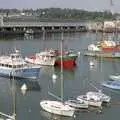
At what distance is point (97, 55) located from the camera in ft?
165

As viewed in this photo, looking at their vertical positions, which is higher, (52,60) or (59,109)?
(59,109)

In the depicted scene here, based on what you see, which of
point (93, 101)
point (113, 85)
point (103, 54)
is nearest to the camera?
point (93, 101)

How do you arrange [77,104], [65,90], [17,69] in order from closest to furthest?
[77,104] < [65,90] < [17,69]

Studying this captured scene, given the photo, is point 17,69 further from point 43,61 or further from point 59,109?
point 59,109

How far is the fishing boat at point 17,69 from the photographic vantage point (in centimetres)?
3422

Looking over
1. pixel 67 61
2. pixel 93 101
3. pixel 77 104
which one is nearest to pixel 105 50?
pixel 67 61

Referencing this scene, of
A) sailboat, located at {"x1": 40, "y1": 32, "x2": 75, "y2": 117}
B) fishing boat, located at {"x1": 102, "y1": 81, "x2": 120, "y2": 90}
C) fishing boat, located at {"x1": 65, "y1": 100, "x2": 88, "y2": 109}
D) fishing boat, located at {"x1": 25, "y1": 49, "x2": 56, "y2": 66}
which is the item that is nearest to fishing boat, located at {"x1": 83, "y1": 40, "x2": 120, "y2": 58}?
fishing boat, located at {"x1": 25, "y1": 49, "x2": 56, "y2": 66}

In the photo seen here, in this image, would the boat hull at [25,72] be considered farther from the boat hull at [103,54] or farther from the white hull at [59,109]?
the boat hull at [103,54]

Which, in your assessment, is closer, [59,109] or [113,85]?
[59,109]

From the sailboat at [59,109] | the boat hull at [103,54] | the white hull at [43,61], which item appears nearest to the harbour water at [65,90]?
the sailboat at [59,109]

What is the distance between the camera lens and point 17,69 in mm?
34094

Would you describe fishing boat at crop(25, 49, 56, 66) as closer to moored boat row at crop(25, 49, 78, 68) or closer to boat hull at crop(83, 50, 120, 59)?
moored boat row at crop(25, 49, 78, 68)

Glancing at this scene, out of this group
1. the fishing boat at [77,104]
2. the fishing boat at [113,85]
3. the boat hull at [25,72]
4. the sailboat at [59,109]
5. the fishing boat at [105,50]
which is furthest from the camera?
the fishing boat at [105,50]

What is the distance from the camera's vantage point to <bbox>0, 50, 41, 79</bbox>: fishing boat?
112 feet
